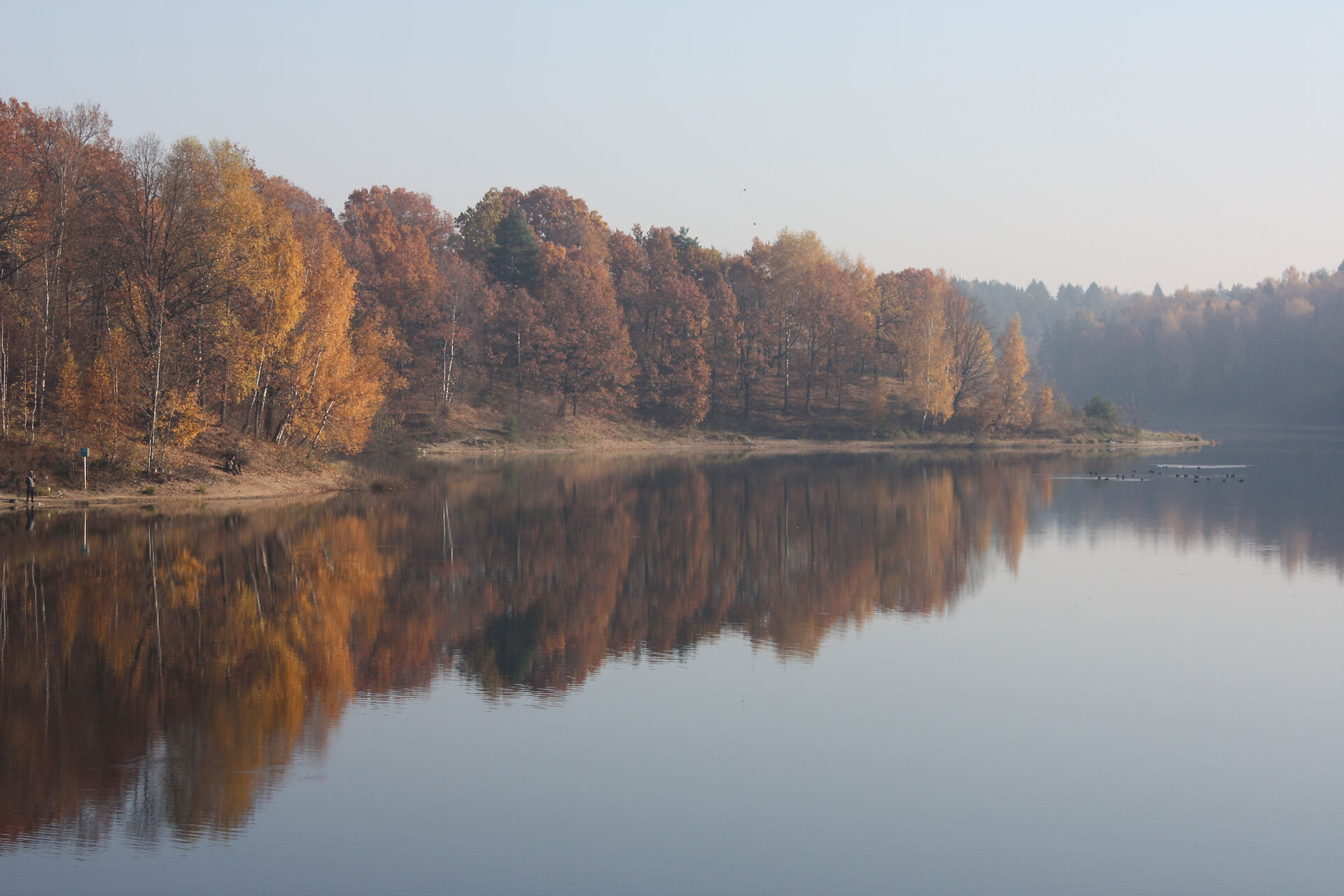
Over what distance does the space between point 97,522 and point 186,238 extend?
1219 centimetres

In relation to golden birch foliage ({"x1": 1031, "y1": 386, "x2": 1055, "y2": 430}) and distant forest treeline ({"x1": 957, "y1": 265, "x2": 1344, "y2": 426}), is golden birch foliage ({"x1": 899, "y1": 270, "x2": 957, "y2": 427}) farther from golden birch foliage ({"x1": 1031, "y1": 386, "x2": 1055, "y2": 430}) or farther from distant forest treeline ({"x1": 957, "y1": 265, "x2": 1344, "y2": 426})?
distant forest treeline ({"x1": 957, "y1": 265, "x2": 1344, "y2": 426})

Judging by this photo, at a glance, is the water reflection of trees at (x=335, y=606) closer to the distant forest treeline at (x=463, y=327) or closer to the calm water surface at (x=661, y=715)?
the calm water surface at (x=661, y=715)

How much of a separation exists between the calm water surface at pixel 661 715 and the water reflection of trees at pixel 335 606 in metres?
0.08

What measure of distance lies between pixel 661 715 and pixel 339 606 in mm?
7974

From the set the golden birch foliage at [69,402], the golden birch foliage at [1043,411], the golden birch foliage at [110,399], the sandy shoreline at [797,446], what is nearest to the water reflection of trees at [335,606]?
the golden birch foliage at [110,399]

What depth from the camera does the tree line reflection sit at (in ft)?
36.7

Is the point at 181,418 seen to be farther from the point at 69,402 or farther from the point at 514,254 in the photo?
the point at 514,254

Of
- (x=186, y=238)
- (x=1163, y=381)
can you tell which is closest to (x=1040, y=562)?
(x=186, y=238)

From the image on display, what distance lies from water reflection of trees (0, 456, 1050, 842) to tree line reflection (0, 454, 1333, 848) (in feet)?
0.17

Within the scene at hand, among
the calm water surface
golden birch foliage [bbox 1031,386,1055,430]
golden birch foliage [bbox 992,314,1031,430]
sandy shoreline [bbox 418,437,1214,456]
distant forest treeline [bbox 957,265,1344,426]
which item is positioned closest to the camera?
the calm water surface

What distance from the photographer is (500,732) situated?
12453 mm

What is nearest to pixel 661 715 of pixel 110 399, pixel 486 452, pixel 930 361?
pixel 110 399

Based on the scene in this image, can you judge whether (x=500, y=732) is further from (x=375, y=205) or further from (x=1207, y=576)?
(x=375, y=205)

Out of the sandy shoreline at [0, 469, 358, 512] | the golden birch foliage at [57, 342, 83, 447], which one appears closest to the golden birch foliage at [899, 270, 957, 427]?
the sandy shoreline at [0, 469, 358, 512]
